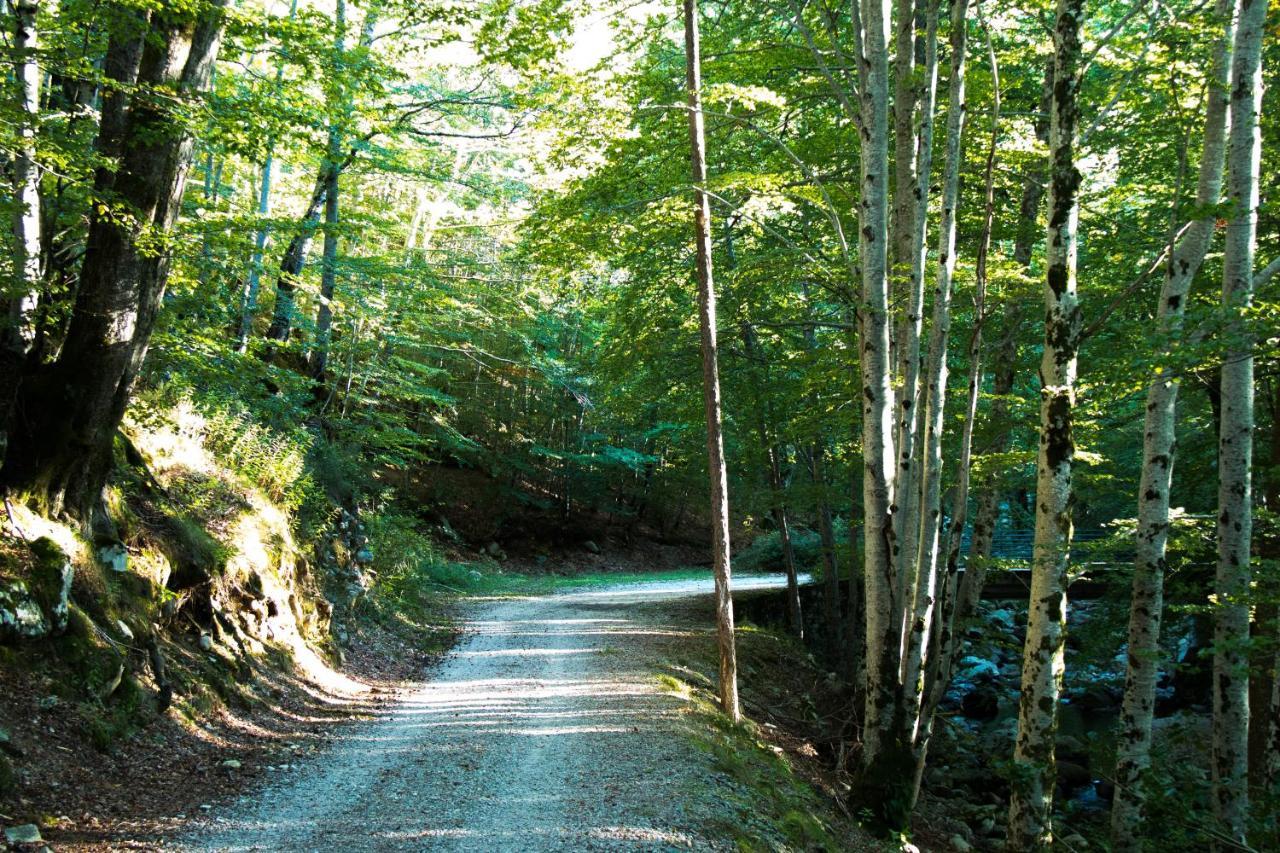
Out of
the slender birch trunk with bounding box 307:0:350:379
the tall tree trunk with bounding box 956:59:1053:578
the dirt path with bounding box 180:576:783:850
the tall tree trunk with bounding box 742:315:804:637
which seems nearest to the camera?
the dirt path with bounding box 180:576:783:850

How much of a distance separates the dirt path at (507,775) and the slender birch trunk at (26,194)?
4.01 metres

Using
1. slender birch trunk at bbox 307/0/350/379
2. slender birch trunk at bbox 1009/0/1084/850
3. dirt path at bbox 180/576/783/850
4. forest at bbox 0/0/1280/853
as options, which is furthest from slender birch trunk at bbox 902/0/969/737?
slender birch trunk at bbox 307/0/350/379

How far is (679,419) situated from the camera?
1551 cm

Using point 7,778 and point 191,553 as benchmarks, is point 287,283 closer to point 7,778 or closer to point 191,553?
point 191,553

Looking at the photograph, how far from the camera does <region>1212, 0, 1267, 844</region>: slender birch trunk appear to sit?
6699mm

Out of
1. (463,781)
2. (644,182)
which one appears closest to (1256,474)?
(644,182)

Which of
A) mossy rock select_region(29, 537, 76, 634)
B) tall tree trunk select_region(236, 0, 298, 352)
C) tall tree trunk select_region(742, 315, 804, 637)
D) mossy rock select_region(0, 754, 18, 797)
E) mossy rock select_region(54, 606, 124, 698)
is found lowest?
mossy rock select_region(0, 754, 18, 797)

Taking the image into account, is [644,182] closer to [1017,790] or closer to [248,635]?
[248,635]

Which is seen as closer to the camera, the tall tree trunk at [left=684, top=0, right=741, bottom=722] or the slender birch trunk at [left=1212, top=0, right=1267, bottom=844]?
the slender birch trunk at [left=1212, top=0, right=1267, bottom=844]

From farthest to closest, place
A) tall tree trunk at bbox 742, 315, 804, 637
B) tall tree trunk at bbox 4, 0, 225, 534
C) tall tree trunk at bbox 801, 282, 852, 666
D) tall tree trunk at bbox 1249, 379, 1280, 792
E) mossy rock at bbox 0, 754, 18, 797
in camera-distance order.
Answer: tall tree trunk at bbox 801, 282, 852, 666
tall tree trunk at bbox 742, 315, 804, 637
tall tree trunk at bbox 1249, 379, 1280, 792
tall tree trunk at bbox 4, 0, 225, 534
mossy rock at bbox 0, 754, 18, 797

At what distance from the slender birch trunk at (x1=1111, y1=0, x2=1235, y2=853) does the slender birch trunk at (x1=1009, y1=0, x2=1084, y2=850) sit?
3.81 feet

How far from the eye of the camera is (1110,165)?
11531 mm

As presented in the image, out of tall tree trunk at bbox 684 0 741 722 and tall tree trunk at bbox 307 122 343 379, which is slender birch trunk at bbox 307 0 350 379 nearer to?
tall tree trunk at bbox 307 122 343 379

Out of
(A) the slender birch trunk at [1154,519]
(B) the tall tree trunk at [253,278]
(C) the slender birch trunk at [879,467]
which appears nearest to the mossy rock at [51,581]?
(B) the tall tree trunk at [253,278]
